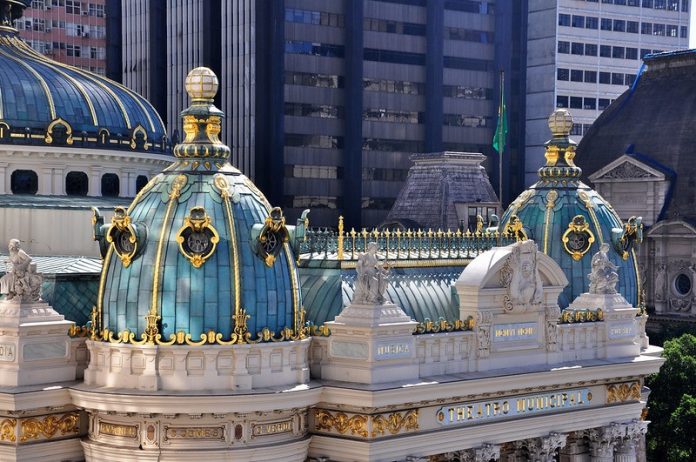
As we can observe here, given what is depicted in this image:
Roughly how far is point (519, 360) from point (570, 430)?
485 cm

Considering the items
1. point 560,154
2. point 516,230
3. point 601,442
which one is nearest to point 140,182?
point 516,230

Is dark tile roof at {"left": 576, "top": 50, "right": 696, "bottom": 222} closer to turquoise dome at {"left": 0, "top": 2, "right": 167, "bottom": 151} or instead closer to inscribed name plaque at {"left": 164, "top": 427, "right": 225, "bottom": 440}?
turquoise dome at {"left": 0, "top": 2, "right": 167, "bottom": 151}

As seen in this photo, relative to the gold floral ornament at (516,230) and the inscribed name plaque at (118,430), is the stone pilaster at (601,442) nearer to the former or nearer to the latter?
the gold floral ornament at (516,230)

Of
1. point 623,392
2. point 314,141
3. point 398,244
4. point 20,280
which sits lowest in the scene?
point 623,392

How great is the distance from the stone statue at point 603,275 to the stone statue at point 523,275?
23.3 ft

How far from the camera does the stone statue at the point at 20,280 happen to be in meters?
54.7

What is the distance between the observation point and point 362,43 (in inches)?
6663

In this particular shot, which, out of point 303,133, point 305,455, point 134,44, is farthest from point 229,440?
point 134,44

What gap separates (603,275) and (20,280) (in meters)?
29.4

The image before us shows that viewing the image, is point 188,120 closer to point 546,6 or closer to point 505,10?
point 505,10

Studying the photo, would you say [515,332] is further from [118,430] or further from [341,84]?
[341,84]

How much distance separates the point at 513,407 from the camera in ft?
209

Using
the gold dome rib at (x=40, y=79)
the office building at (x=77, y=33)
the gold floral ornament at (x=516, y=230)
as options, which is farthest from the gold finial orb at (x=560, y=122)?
the office building at (x=77, y=33)

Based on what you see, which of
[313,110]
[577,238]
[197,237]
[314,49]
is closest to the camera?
[197,237]
